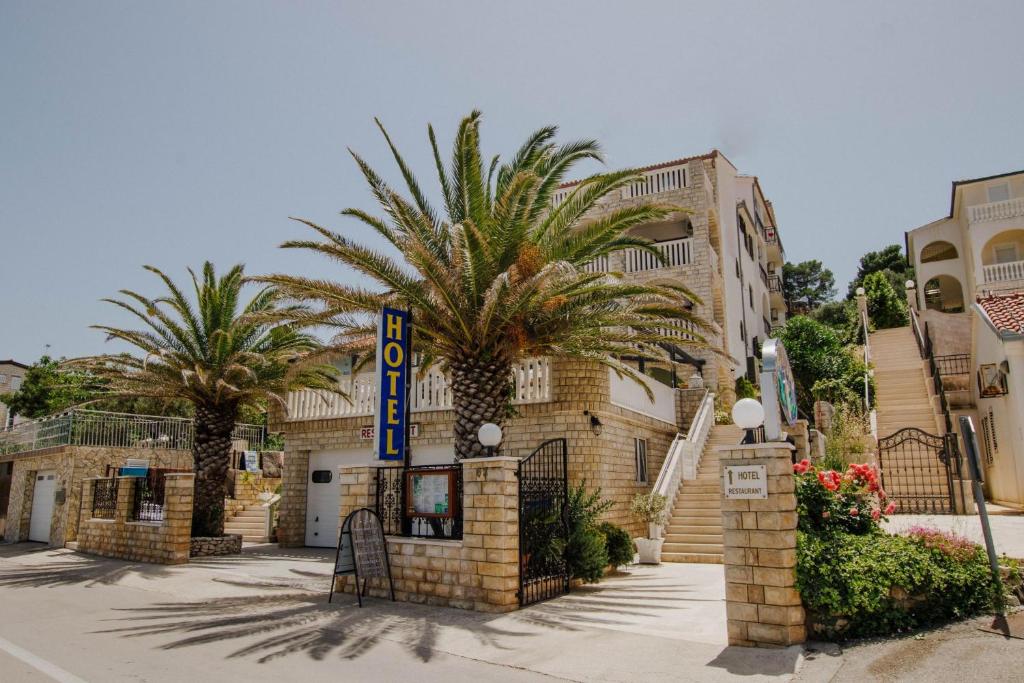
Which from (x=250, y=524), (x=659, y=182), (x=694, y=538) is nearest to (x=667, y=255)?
(x=659, y=182)

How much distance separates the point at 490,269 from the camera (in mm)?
11062

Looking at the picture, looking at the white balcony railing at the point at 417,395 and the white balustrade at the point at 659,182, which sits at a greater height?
the white balustrade at the point at 659,182

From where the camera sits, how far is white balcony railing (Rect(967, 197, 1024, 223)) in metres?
27.1

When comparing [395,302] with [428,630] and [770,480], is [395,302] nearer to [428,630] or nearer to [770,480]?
[428,630]

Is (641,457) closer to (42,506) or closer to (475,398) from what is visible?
(475,398)

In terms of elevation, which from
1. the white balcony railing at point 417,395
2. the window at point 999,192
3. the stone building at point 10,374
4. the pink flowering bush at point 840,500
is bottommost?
the pink flowering bush at point 840,500

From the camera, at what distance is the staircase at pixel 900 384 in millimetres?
20797

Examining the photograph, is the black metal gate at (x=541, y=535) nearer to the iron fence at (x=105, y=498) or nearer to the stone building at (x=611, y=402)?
the stone building at (x=611, y=402)

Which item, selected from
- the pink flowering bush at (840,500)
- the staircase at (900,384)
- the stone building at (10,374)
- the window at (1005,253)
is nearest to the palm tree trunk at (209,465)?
the pink flowering bush at (840,500)

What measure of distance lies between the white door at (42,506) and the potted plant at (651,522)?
65.8 ft

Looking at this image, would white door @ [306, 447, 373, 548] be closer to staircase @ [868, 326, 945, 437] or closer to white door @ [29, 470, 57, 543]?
white door @ [29, 470, 57, 543]

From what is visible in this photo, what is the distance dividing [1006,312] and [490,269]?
1298 cm

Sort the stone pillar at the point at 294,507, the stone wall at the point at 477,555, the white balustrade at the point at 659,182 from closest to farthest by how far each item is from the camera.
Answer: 1. the stone wall at the point at 477,555
2. the stone pillar at the point at 294,507
3. the white balustrade at the point at 659,182

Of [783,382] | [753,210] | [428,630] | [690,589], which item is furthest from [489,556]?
[753,210]
